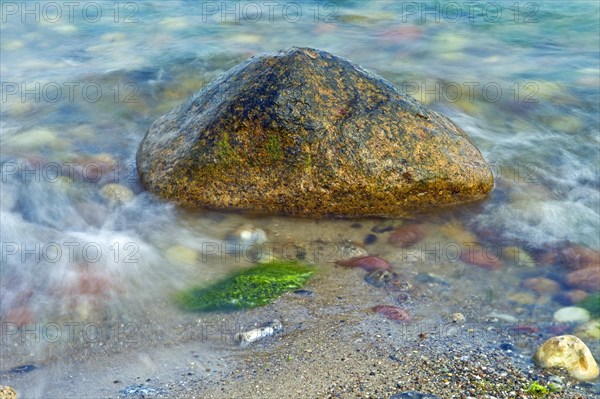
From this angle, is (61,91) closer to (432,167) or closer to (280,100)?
(280,100)

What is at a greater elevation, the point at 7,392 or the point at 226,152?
the point at 226,152

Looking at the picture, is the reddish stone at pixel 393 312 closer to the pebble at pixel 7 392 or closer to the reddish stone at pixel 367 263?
the reddish stone at pixel 367 263

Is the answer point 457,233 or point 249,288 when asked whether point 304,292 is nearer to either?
point 249,288

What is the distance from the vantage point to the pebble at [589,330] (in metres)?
4.36

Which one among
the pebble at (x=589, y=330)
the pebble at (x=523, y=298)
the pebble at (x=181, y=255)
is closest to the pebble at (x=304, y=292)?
the pebble at (x=181, y=255)

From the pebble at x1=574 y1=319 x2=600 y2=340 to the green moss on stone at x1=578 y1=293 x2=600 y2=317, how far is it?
11cm

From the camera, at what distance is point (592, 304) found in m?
4.69

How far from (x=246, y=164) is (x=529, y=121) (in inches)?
151

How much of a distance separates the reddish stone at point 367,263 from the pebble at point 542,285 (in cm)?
A: 99

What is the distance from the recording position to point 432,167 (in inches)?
223

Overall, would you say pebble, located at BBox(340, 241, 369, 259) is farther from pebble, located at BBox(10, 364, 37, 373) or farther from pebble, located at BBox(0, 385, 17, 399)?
pebble, located at BBox(0, 385, 17, 399)

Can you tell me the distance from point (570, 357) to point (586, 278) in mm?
1201

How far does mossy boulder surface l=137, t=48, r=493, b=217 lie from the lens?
5539mm

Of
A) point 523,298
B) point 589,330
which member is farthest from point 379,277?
point 589,330
